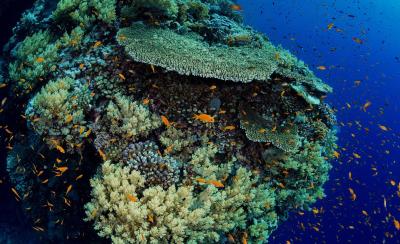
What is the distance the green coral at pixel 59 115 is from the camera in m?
4.28

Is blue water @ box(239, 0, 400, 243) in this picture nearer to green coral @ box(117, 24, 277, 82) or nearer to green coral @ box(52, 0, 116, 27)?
green coral @ box(117, 24, 277, 82)

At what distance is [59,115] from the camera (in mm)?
4301

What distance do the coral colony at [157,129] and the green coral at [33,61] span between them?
1.0 inches

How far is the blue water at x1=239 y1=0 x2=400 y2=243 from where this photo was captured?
2372cm

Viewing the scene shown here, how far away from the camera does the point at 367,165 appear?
115 ft

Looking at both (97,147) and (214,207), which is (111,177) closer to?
(97,147)

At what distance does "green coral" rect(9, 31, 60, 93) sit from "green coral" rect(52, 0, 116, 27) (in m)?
0.62

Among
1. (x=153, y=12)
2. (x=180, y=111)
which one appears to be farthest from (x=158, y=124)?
(x=153, y=12)

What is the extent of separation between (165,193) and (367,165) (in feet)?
124

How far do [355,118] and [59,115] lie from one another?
45.9 meters

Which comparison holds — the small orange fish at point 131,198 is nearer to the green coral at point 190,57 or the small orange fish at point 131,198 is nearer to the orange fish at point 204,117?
the orange fish at point 204,117

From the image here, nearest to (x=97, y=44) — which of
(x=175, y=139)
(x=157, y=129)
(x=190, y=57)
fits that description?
(x=190, y=57)

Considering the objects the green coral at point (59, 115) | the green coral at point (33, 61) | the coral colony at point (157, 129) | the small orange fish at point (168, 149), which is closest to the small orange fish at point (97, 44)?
the coral colony at point (157, 129)

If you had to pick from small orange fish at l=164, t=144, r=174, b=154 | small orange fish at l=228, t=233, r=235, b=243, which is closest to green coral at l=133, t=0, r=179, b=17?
small orange fish at l=164, t=144, r=174, b=154
